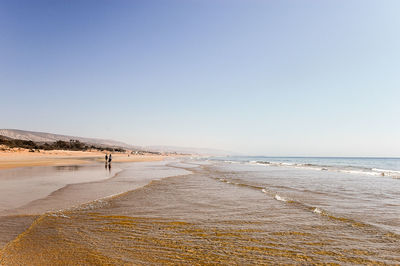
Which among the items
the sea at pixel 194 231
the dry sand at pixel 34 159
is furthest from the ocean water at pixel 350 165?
the dry sand at pixel 34 159

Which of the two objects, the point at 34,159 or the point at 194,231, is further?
the point at 34,159

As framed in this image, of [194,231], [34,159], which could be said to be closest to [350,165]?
[194,231]

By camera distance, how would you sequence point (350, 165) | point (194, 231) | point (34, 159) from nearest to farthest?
point (194, 231)
point (34, 159)
point (350, 165)

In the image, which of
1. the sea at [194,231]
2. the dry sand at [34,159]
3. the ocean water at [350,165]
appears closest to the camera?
the sea at [194,231]

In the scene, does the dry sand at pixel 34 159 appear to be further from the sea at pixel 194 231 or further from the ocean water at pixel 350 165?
the ocean water at pixel 350 165

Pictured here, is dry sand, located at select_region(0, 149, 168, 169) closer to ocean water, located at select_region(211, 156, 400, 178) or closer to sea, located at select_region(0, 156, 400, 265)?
sea, located at select_region(0, 156, 400, 265)

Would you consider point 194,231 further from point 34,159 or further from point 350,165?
point 350,165

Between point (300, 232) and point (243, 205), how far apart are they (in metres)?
3.01

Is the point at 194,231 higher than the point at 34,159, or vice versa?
the point at 194,231

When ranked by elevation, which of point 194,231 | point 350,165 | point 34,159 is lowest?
point 34,159

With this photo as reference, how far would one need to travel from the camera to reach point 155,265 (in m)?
3.92

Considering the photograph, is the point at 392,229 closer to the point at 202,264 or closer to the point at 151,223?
the point at 202,264

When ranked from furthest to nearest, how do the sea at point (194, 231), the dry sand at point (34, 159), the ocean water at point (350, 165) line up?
1. the dry sand at point (34, 159)
2. the ocean water at point (350, 165)
3. the sea at point (194, 231)

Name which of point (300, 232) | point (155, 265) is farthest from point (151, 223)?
point (300, 232)
